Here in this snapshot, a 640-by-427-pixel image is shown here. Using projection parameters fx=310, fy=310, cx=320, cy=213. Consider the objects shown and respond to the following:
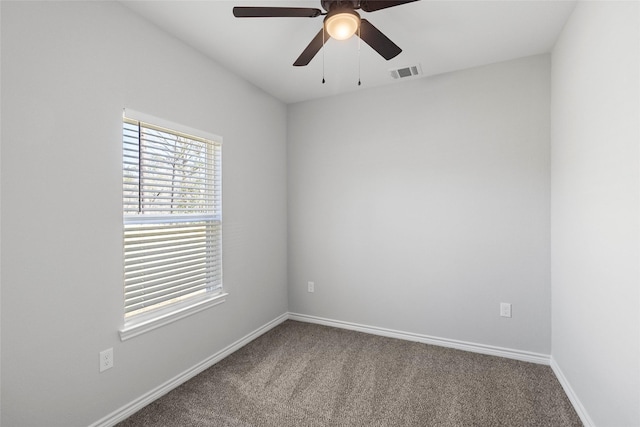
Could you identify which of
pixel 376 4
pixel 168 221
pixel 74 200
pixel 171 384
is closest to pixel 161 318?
pixel 171 384

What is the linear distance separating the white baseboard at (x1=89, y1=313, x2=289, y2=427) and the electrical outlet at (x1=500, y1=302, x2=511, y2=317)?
7.51 ft

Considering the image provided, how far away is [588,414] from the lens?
72.0 inches

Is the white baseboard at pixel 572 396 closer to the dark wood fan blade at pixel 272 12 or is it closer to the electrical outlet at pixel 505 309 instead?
the electrical outlet at pixel 505 309

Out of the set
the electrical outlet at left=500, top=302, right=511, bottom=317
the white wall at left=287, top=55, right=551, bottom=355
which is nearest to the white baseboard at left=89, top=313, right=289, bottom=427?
the white wall at left=287, top=55, right=551, bottom=355

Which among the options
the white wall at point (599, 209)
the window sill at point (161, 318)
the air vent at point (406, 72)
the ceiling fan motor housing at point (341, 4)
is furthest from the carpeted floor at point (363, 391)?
the air vent at point (406, 72)

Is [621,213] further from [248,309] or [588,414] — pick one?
[248,309]

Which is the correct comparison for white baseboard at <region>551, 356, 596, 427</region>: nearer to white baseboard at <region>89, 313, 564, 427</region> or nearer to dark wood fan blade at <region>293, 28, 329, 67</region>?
white baseboard at <region>89, 313, 564, 427</region>

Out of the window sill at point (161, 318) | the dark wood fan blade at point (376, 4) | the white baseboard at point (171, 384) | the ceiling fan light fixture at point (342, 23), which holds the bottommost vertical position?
the white baseboard at point (171, 384)

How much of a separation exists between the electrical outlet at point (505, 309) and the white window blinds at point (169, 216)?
248 centimetres

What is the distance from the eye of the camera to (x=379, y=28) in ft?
7.26

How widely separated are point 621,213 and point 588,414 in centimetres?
125

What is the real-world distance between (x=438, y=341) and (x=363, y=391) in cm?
111

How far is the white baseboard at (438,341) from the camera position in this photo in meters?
2.64

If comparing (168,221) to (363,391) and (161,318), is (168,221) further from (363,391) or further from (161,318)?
(363,391)
